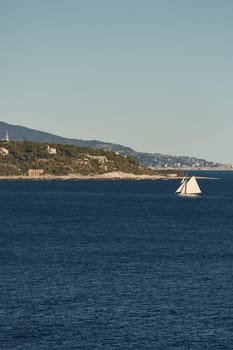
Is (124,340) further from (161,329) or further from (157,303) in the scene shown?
(157,303)

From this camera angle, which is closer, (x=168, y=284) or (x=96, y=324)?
(x=96, y=324)

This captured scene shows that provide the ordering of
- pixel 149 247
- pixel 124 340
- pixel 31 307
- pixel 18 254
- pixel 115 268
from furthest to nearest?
pixel 149 247, pixel 18 254, pixel 115 268, pixel 31 307, pixel 124 340

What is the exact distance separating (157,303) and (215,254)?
133ft

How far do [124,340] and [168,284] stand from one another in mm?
25745

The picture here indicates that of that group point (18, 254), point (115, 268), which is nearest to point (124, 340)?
point (115, 268)

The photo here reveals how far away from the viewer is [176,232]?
16912 cm

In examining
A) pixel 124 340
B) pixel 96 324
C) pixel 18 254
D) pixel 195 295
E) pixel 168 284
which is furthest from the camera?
pixel 18 254

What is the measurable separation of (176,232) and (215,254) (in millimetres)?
38306

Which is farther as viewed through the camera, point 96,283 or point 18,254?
point 18,254

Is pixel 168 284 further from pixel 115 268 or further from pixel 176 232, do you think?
pixel 176 232

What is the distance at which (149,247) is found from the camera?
140 m

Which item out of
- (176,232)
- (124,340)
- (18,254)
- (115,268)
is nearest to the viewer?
(124,340)

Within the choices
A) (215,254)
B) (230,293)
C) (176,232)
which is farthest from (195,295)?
(176,232)

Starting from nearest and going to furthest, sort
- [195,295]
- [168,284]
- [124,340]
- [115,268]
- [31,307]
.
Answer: [124,340] < [31,307] < [195,295] < [168,284] < [115,268]
